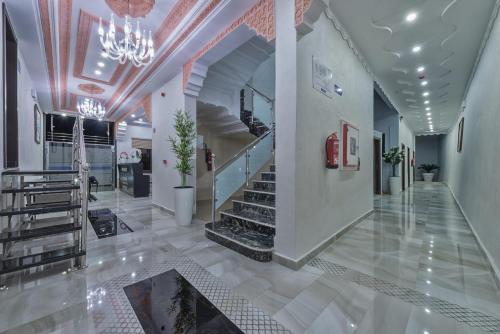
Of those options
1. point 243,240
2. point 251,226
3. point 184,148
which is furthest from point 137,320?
point 184,148

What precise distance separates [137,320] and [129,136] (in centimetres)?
1126

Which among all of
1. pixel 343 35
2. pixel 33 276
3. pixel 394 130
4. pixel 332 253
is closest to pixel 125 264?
pixel 33 276

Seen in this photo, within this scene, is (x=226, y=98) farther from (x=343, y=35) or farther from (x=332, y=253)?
(x=332, y=253)

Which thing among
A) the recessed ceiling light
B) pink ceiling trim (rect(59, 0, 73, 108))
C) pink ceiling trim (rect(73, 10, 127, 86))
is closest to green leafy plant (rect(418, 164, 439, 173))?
the recessed ceiling light

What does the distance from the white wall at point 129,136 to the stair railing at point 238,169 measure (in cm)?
764

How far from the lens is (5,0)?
2924 millimetres

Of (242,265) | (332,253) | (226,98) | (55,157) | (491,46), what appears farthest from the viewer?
(55,157)

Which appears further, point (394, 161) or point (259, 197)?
point (394, 161)

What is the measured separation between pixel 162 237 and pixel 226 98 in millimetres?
4236

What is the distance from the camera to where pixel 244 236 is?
3.12 m

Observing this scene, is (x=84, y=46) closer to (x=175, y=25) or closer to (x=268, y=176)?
(x=175, y=25)

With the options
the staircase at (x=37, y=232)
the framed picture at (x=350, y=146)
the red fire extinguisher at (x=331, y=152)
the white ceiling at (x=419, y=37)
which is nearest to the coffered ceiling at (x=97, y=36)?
the white ceiling at (x=419, y=37)

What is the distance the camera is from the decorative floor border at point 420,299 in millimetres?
1624

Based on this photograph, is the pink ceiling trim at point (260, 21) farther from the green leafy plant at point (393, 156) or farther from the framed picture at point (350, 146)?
the green leafy plant at point (393, 156)
